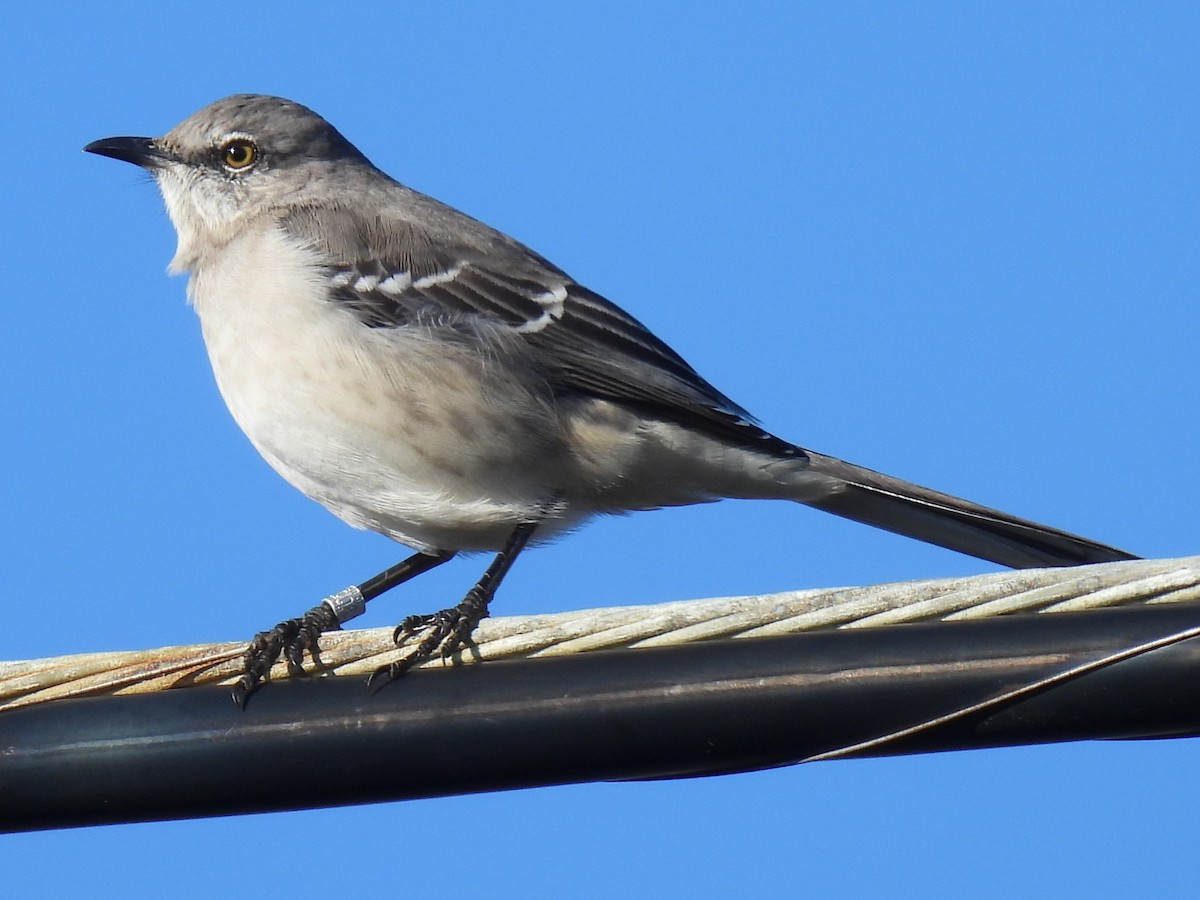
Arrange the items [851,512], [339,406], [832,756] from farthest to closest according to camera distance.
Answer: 1. [851,512]
2. [339,406]
3. [832,756]

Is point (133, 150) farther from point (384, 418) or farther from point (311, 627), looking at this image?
point (311, 627)

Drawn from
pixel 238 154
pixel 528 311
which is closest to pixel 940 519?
pixel 528 311

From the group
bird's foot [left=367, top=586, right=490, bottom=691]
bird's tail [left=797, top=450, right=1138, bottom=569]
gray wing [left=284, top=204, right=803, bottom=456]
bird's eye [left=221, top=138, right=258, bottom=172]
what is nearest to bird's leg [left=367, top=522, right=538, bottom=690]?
bird's foot [left=367, top=586, right=490, bottom=691]

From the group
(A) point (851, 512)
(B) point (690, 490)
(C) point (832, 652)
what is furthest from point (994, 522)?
(C) point (832, 652)

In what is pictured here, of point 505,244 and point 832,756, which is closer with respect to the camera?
point 832,756

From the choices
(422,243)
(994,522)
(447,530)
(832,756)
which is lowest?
(832,756)

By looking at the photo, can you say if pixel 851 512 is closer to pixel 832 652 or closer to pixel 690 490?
pixel 690 490
